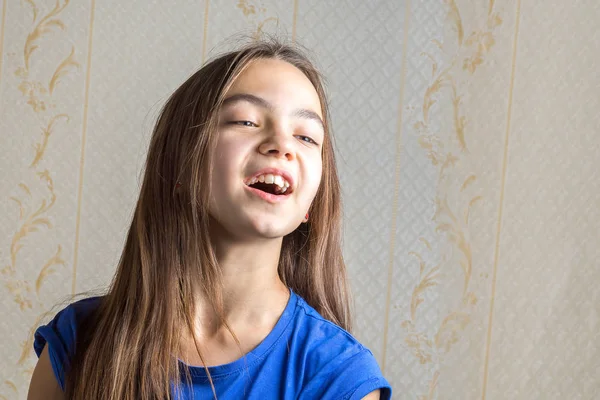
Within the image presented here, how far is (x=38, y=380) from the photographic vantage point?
39.7 inches

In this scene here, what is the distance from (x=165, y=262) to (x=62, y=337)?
0.17m

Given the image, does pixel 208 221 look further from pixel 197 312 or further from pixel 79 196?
pixel 79 196

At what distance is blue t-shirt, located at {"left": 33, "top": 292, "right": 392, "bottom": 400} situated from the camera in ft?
3.03

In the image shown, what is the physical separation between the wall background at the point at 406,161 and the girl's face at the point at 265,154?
0.69 meters

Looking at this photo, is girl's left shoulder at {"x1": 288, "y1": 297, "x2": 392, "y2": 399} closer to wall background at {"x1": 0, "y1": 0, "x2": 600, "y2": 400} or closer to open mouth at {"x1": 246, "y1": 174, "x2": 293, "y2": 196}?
open mouth at {"x1": 246, "y1": 174, "x2": 293, "y2": 196}

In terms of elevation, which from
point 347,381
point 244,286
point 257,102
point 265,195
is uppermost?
point 257,102

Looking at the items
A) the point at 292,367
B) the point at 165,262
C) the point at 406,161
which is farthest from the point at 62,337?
the point at 406,161

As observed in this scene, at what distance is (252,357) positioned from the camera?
944mm

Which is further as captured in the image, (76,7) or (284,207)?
(76,7)

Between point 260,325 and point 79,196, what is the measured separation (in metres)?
0.87

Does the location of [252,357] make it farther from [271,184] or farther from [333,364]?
[271,184]

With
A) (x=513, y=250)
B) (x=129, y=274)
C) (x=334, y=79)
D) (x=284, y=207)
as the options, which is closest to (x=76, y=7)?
(x=334, y=79)

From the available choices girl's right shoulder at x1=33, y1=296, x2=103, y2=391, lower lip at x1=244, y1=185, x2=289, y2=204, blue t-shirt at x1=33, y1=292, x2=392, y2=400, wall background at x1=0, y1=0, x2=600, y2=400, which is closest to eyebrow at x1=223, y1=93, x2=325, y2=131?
lower lip at x1=244, y1=185, x2=289, y2=204

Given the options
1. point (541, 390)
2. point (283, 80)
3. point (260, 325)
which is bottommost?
point (541, 390)
